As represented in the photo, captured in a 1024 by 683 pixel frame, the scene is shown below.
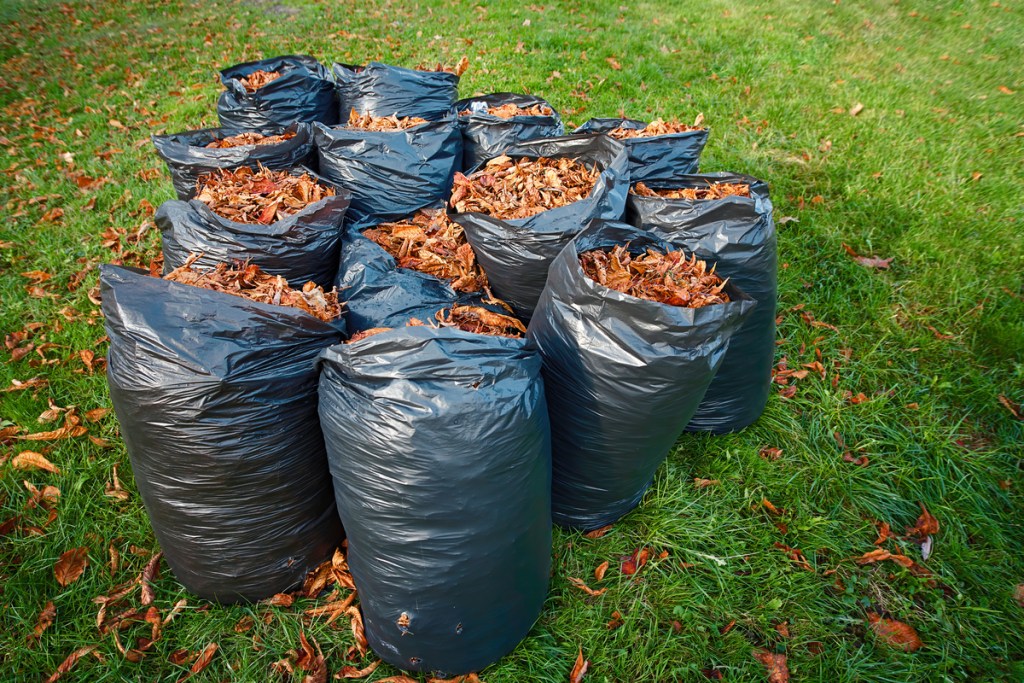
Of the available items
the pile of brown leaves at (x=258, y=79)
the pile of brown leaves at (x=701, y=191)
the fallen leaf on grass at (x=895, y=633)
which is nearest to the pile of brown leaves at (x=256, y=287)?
the pile of brown leaves at (x=701, y=191)

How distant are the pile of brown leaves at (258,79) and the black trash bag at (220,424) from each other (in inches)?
70.4

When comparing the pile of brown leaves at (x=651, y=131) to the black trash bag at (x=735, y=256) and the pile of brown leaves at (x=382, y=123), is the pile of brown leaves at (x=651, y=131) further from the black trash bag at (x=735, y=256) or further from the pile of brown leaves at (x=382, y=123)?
the pile of brown leaves at (x=382, y=123)

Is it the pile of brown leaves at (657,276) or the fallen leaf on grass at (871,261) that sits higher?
the pile of brown leaves at (657,276)

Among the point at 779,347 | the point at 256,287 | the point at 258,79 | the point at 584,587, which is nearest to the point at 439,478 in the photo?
the point at 584,587

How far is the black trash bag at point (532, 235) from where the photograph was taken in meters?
2.04

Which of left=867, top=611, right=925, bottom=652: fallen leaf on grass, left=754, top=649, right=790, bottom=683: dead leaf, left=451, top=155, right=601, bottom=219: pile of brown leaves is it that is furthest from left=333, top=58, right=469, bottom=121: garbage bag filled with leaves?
left=867, top=611, right=925, bottom=652: fallen leaf on grass

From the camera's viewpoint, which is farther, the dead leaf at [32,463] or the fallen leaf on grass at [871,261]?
the fallen leaf on grass at [871,261]

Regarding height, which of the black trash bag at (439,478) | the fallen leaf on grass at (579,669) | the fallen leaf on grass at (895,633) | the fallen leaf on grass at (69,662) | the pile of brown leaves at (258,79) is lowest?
the fallen leaf on grass at (895,633)

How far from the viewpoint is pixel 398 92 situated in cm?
307

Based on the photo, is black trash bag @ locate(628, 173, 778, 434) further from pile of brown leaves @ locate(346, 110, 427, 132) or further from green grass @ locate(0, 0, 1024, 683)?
pile of brown leaves @ locate(346, 110, 427, 132)

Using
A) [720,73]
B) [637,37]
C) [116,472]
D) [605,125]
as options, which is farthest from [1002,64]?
[116,472]

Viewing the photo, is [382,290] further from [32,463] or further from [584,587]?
[32,463]

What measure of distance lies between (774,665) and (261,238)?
7.34 ft

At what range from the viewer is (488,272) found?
227cm
